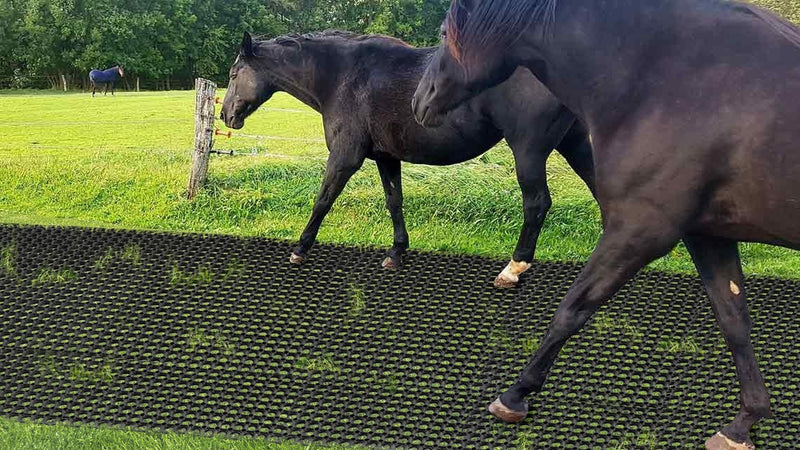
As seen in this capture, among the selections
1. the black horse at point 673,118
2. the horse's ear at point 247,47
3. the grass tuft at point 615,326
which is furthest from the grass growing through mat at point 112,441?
the horse's ear at point 247,47

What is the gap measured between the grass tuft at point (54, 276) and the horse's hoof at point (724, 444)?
146 inches

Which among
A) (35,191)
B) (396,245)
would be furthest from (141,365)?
(35,191)

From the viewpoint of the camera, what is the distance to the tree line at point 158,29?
17078 millimetres

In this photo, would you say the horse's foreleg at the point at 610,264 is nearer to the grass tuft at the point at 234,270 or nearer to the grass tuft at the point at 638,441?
the grass tuft at the point at 638,441

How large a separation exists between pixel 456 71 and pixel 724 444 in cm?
175

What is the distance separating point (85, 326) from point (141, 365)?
0.62m

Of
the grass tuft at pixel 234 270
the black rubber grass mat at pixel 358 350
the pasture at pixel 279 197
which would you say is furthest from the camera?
the pasture at pixel 279 197

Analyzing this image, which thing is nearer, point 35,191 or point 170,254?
point 170,254

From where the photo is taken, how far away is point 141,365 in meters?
3.32

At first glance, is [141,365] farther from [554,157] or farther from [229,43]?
[229,43]

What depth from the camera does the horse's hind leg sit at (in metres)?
2.58

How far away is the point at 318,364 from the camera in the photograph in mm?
3352

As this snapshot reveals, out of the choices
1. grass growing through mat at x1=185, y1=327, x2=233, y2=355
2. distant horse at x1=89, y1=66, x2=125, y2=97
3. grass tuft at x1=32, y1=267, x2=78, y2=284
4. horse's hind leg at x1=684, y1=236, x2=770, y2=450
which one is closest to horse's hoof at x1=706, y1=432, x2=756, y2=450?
horse's hind leg at x1=684, y1=236, x2=770, y2=450

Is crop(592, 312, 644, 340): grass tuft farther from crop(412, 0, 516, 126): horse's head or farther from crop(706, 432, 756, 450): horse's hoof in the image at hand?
crop(412, 0, 516, 126): horse's head
